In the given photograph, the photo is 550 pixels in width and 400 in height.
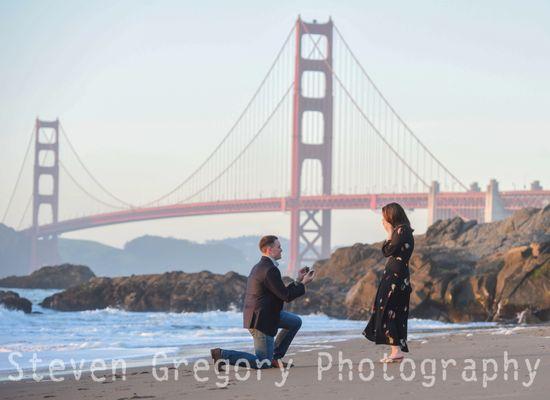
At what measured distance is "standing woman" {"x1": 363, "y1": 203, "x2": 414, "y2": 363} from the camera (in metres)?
6.65

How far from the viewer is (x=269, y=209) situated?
47562mm

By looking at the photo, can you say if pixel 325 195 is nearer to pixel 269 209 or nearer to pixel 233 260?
pixel 269 209

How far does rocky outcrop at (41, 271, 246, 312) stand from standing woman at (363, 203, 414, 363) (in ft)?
41.3

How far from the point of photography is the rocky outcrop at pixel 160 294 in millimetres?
19547

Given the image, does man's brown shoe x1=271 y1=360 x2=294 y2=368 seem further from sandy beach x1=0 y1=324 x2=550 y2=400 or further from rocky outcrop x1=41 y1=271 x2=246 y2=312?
rocky outcrop x1=41 y1=271 x2=246 y2=312

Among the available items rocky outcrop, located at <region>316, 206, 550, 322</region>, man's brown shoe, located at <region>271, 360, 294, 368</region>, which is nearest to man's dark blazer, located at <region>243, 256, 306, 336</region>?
man's brown shoe, located at <region>271, 360, 294, 368</region>

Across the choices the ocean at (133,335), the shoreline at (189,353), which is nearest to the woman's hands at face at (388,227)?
the shoreline at (189,353)

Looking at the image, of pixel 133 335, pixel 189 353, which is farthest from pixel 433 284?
→ pixel 189 353

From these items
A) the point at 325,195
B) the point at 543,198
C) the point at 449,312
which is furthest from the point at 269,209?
the point at 449,312

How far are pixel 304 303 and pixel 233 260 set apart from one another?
332 ft

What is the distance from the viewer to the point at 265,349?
265 inches

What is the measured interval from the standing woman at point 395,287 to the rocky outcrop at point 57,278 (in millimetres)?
24389

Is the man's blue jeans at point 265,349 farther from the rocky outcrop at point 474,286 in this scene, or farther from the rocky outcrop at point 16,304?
the rocky outcrop at point 16,304

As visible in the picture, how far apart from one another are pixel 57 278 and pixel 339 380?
25.7 metres
